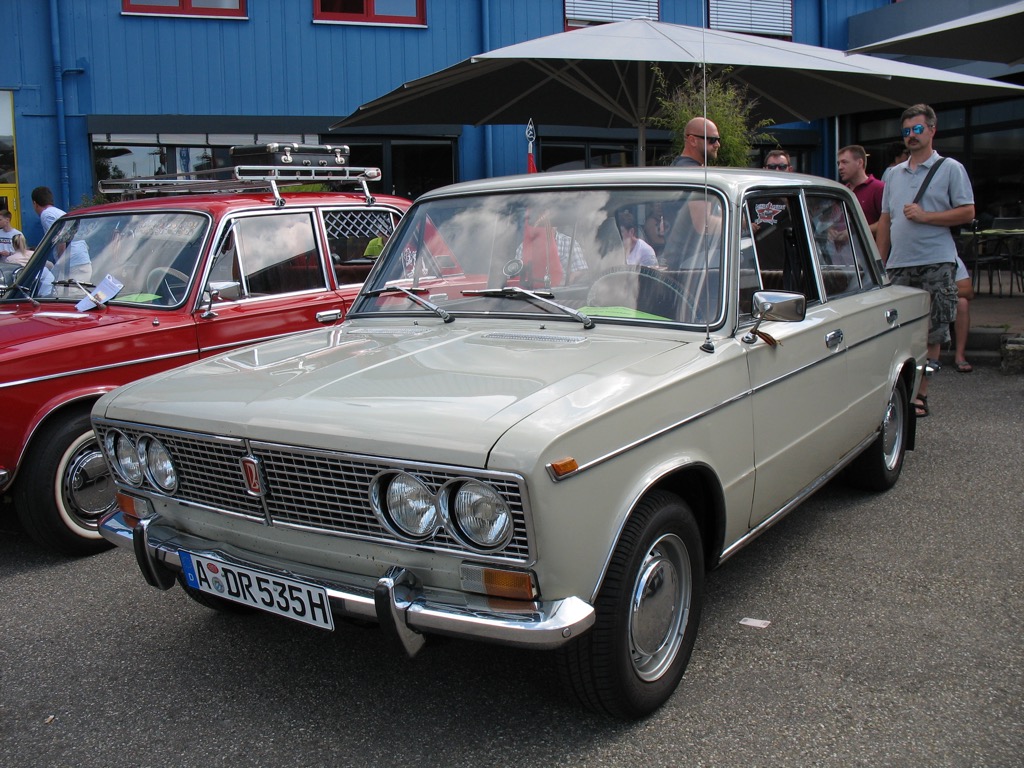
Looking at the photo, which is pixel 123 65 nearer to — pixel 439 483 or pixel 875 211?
pixel 875 211

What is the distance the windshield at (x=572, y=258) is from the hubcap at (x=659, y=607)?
87 cm

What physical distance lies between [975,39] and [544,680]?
8.52 metres

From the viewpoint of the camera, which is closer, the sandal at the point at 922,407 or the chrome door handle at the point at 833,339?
the chrome door handle at the point at 833,339

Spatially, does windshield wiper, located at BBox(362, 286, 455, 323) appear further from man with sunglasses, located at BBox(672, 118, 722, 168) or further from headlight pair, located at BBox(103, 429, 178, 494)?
man with sunglasses, located at BBox(672, 118, 722, 168)

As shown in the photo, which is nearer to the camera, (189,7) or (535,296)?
(535,296)

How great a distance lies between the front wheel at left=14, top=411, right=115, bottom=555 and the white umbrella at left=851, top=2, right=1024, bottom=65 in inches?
315

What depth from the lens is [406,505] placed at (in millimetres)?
2600

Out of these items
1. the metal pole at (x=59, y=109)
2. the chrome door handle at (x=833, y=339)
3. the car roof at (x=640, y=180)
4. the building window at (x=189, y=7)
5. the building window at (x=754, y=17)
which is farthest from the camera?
the building window at (x=754, y=17)

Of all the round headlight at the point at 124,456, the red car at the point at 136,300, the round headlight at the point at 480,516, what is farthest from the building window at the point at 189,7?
the round headlight at the point at 480,516

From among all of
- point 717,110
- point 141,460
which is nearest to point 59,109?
point 717,110

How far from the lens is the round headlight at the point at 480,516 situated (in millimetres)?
2461

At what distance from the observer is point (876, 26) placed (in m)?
16.4

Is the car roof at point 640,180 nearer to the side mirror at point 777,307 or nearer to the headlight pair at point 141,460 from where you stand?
the side mirror at point 777,307

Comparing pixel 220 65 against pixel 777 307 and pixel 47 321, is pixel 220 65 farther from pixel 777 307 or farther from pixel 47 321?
pixel 777 307
